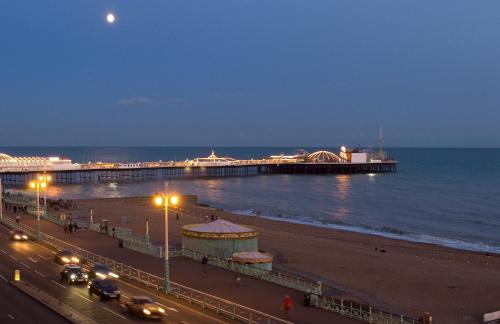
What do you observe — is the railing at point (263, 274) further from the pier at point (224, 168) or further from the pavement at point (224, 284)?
the pier at point (224, 168)

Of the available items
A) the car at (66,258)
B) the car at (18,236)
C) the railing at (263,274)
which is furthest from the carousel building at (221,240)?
the car at (18,236)

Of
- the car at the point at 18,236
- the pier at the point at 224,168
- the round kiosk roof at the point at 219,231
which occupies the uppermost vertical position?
the pier at the point at 224,168

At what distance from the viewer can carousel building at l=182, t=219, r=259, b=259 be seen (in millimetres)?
33438

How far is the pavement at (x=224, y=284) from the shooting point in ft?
70.8

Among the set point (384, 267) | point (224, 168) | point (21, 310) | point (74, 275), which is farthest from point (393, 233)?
point (224, 168)

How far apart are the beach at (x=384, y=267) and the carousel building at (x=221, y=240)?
2462 mm

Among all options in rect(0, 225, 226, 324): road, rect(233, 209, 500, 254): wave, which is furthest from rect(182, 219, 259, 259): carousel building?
rect(233, 209, 500, 254): wave

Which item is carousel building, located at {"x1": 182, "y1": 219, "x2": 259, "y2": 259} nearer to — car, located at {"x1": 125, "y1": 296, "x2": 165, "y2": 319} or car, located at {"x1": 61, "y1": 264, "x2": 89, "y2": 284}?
car, located at {"x1": 61, "y1": 264, "x2": 89, "y2": 284}

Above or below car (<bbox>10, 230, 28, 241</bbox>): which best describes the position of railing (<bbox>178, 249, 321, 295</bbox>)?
below

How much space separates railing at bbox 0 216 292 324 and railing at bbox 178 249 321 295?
403 centimetres

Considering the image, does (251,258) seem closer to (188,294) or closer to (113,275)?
(188,294)

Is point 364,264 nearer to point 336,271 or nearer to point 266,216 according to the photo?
point 336,271

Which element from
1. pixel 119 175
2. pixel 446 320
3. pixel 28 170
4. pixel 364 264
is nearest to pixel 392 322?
pixel 446 320

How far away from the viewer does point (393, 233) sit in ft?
195
